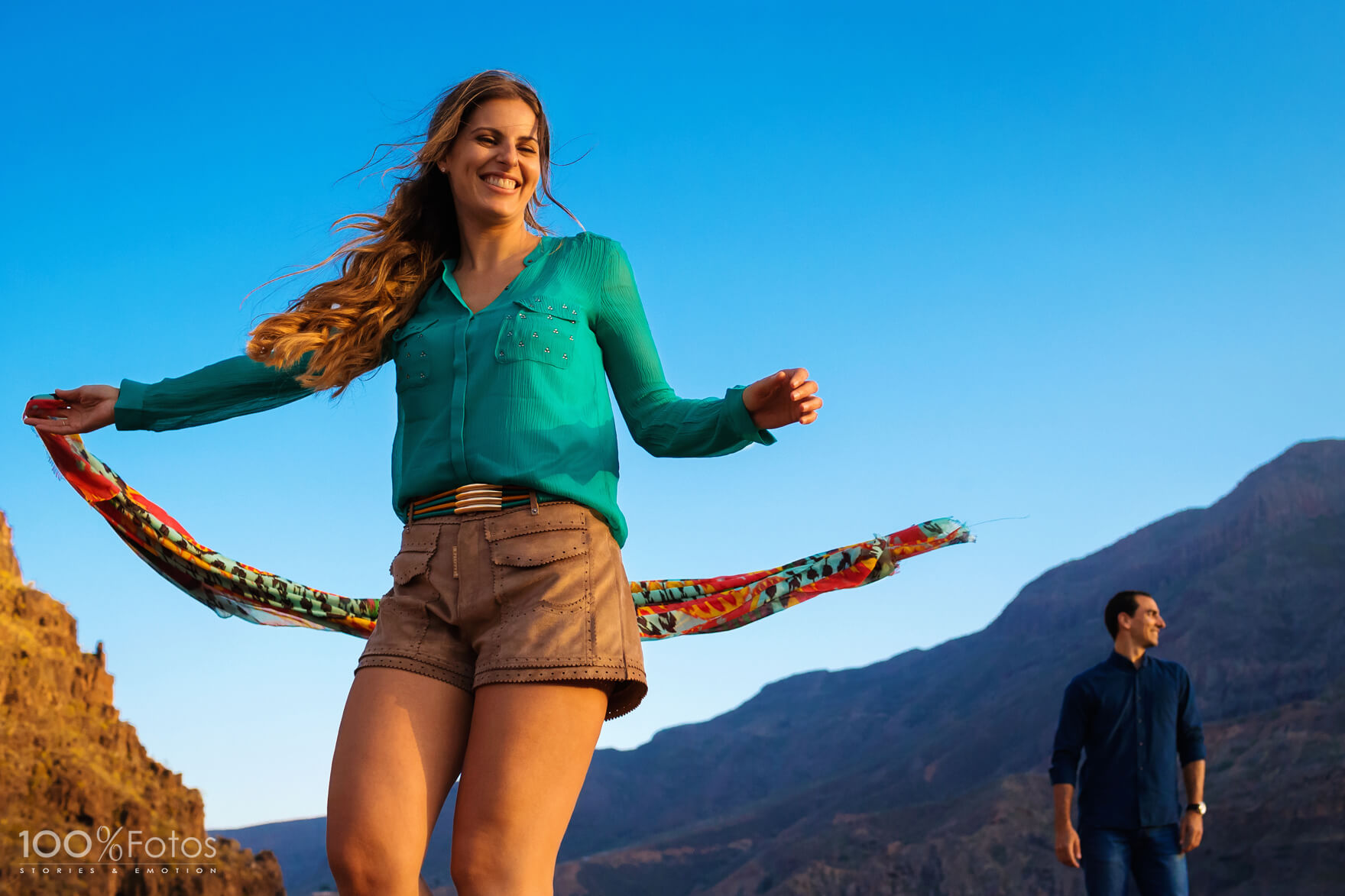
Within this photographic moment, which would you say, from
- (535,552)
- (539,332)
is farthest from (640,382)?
(535,552)

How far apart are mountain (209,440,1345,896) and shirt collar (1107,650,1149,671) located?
2719cm

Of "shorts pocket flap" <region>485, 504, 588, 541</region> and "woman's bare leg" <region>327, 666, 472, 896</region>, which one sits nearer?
"woman's bare leg" <region>327, 666, 472, 896</region>

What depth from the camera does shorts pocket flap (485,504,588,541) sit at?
201cm

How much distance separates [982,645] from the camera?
67875 millimetres

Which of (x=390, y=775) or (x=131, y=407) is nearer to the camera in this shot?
(x=390, y=775)

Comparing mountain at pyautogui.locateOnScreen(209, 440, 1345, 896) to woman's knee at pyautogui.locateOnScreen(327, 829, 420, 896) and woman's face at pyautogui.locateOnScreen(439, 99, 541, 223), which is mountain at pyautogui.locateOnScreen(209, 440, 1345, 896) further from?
woman's knee at pyautogui.locateOnScreen(327, 829, 420, 896)

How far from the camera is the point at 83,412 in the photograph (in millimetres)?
2553

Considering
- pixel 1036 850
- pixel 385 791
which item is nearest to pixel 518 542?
pixel 385 791

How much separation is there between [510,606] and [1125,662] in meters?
4.33

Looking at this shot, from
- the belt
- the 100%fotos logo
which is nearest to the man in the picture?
the belt

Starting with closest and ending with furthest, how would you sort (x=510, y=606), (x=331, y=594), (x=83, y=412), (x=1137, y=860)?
1. (x=510, y=606)
2. (x=83, y=412)
3. (x=331, y=594)
4. (x=1137, y=860)

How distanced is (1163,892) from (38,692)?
52.5 ft

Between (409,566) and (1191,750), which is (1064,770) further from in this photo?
(409,566)

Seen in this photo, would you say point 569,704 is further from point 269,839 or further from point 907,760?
point 269,839
